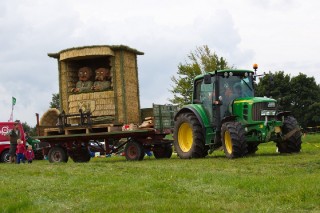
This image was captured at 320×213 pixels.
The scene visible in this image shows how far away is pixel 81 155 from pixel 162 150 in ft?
10.4

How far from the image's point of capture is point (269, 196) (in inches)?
320

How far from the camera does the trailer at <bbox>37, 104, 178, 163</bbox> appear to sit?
18.8m

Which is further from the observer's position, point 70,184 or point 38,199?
point 70,184

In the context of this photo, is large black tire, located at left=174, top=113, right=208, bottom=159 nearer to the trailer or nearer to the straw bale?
the trailer

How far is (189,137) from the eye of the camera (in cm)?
1797

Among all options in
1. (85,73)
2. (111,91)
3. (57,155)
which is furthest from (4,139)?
(111,91)

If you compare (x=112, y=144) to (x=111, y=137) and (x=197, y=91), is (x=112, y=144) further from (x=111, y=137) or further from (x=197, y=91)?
(x=197, y=91)

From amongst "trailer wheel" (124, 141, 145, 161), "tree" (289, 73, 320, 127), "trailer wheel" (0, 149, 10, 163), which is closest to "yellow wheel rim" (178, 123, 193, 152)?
"trailer wheel" (124, 141, 145, 161)

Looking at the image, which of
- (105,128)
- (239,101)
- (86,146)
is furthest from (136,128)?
(239,101)

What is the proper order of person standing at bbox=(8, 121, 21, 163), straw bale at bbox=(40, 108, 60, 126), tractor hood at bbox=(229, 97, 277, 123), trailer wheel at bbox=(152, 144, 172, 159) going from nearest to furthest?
tractor hood at bbox=(229, 97, 277, 123) < trailer wheel at bbox=(152, 144, 172, 159) < straw bale at bbox=(40, 108, 60, 126) < person standing at bbox=(8, 121, 21, 163)

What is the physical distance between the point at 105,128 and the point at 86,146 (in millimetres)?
1532

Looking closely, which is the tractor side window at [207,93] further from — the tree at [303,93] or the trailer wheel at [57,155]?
the tree at [303,93]

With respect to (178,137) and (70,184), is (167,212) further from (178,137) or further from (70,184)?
(178,137)

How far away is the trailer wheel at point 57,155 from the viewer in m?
21.0
